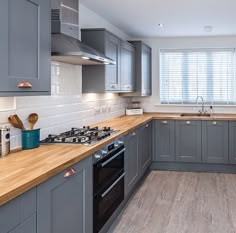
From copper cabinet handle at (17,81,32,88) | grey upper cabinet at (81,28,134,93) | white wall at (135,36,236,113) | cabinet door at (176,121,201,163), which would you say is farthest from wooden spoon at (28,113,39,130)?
white wall at (135,36,236,113)

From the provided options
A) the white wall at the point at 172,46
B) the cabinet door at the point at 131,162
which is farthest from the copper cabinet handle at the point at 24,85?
the white wall at the point at 172,46

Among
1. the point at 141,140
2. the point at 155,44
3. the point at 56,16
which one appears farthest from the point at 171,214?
the point at 155,44

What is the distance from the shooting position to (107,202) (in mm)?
3203

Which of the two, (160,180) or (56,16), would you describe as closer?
(56,16)

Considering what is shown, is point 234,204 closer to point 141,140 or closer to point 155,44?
point 141,140

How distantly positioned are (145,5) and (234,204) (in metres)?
2.58

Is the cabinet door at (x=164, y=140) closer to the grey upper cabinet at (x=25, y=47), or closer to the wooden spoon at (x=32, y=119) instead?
the wooden spoon at (x=32, y=119)

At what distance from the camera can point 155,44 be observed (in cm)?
652

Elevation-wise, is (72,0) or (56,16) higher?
(72,0)

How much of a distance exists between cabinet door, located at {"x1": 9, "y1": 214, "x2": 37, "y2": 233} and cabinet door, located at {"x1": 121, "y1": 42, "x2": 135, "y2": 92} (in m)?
3.33

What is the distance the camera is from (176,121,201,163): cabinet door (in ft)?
18.9

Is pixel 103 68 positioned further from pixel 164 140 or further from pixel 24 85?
pixel 164 140

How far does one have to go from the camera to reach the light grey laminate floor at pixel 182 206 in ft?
11.4

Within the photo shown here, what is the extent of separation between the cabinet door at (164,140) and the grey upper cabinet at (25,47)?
359 cm
